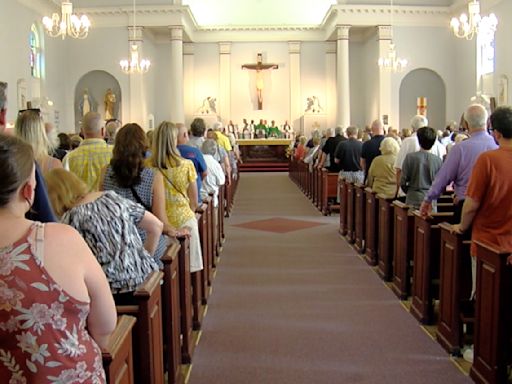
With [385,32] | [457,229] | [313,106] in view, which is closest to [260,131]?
[313,106]

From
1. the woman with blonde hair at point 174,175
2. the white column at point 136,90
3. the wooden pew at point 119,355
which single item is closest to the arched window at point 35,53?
the white column at point 136,90

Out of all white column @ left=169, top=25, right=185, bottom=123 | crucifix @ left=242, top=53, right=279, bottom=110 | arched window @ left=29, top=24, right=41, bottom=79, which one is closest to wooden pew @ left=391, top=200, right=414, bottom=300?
arched window @ left=29, top=24, right=41, bottom=79

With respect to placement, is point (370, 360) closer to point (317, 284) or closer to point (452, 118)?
point (317, 284)

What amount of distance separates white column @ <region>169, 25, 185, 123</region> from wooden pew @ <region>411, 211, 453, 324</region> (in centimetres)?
1825

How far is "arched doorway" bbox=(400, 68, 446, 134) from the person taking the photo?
81.6ft

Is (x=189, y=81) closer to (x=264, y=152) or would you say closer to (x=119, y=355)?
(x=264, y=152)

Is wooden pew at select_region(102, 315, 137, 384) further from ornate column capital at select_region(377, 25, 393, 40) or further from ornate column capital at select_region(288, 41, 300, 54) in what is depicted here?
ornate column capital at select_region(288, 41, 300, 54)

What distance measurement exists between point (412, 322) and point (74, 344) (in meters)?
4.20

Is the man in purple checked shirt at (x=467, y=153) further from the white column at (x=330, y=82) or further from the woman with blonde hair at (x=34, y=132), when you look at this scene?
the white column at (x=330, y=82)

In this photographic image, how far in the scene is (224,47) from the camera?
26.3 meters

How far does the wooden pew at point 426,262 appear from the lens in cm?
550

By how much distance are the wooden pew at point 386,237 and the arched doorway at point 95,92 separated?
59.2ft

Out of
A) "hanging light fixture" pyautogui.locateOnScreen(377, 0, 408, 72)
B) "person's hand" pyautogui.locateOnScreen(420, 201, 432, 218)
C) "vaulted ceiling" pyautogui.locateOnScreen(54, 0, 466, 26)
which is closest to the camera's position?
"person's hand" pyautogui.locateOnScreen(420, 201, 432, 218)

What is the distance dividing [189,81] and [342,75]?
254 inches
